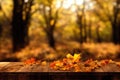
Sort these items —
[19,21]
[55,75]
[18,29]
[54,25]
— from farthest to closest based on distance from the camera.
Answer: [54,25] < [18,29] < [19,21] < [55,75]

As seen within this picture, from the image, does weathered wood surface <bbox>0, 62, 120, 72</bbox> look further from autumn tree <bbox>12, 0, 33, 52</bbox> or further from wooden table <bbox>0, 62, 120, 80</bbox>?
autumn tree <bbox>12, 0, 33, 52</bbox>

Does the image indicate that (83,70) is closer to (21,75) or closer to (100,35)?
(21,75)

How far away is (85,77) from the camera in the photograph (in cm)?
717

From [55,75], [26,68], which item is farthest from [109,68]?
[26,68]

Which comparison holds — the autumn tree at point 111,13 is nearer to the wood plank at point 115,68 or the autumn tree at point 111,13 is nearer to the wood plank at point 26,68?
the wood plank at point 115,68

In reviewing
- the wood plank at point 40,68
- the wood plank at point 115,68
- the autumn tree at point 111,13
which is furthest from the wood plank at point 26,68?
the autumn tree at point 111,13

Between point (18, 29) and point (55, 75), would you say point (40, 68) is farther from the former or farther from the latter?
point (18, 29)

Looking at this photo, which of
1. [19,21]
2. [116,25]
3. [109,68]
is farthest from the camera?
[116,25]

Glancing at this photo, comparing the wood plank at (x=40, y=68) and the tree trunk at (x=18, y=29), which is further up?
the wood plank at (x=40, y=68)

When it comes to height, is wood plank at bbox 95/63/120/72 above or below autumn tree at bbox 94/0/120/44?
above

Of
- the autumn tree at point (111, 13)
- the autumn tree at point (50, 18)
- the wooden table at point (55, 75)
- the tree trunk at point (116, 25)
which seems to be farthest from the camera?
the autumn tree at point (111, 13)

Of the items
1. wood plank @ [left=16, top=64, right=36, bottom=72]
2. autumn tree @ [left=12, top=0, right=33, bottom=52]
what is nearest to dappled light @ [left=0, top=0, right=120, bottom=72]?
autumn tree @ [left=12, top=0, right=33, bottom=52]

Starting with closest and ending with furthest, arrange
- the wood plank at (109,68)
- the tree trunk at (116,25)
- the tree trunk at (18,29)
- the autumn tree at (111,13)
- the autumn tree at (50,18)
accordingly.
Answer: the wood plank at (109,68), the tree trunk at (18,29), the autumn tree at (50,18), the tree trunk at (116,25), the autumn tree at (111,13)

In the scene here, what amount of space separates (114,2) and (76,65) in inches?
1317
